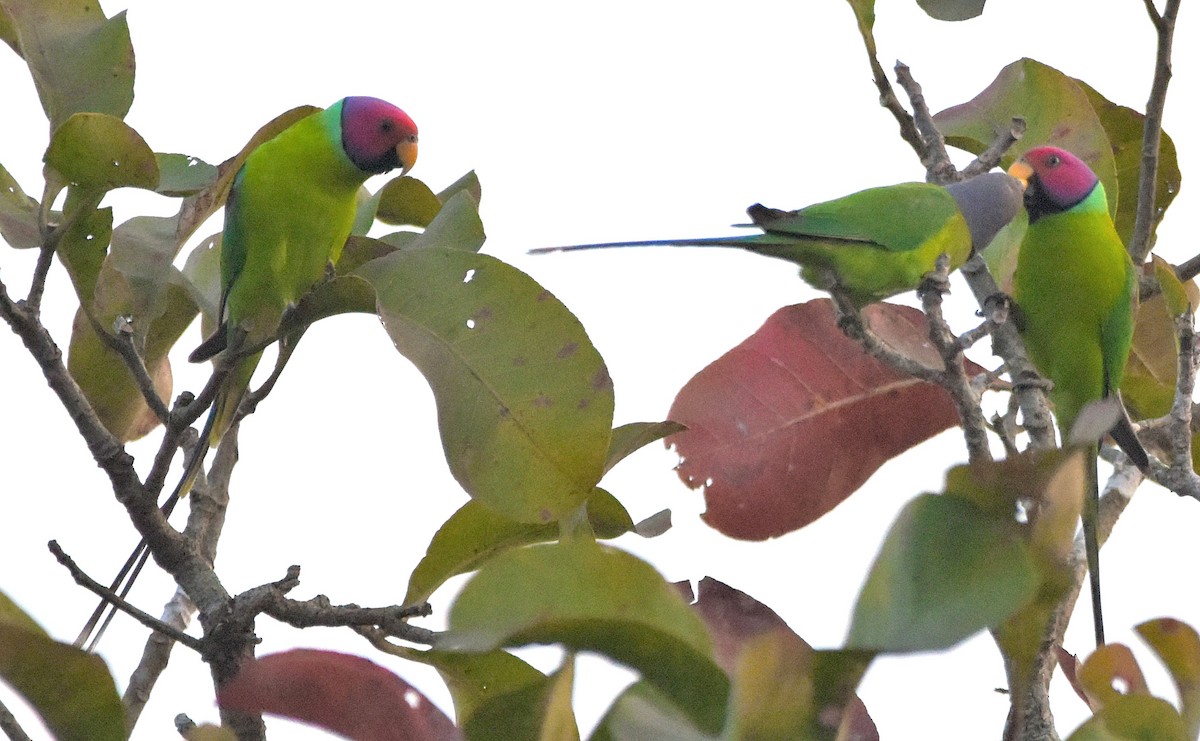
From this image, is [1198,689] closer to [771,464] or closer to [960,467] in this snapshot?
[960,467]

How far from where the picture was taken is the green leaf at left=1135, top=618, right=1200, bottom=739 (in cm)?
77

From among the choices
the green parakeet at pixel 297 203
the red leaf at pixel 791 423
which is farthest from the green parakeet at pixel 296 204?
the red leaf at pixel 791 423

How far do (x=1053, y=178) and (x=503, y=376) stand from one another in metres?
1.44

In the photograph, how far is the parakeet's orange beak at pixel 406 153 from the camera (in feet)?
7.57

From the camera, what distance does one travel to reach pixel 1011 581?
56 centimetres

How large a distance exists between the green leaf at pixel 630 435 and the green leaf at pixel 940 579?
75 centimetres

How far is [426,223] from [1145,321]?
127cm

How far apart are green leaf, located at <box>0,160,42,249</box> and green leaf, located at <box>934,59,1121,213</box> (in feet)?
4.42

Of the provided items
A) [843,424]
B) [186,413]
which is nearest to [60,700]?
[186,413]

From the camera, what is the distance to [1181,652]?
31.0 inches

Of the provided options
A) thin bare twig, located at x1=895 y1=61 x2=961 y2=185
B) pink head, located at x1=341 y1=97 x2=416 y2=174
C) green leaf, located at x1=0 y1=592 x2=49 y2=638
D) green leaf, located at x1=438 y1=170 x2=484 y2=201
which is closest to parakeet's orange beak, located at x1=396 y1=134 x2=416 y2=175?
pink head, located at x1=341 y1=97 x2=416 y2=174

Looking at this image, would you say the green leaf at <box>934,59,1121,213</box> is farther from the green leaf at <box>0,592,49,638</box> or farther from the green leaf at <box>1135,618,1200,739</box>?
the green leaf at <box>0,592,49,638</box>

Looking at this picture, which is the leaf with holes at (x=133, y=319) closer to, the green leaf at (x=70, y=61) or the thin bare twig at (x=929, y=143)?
the green leaf at (x=70, y=61)

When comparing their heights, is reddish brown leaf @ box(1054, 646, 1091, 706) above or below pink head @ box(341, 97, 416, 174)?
below
